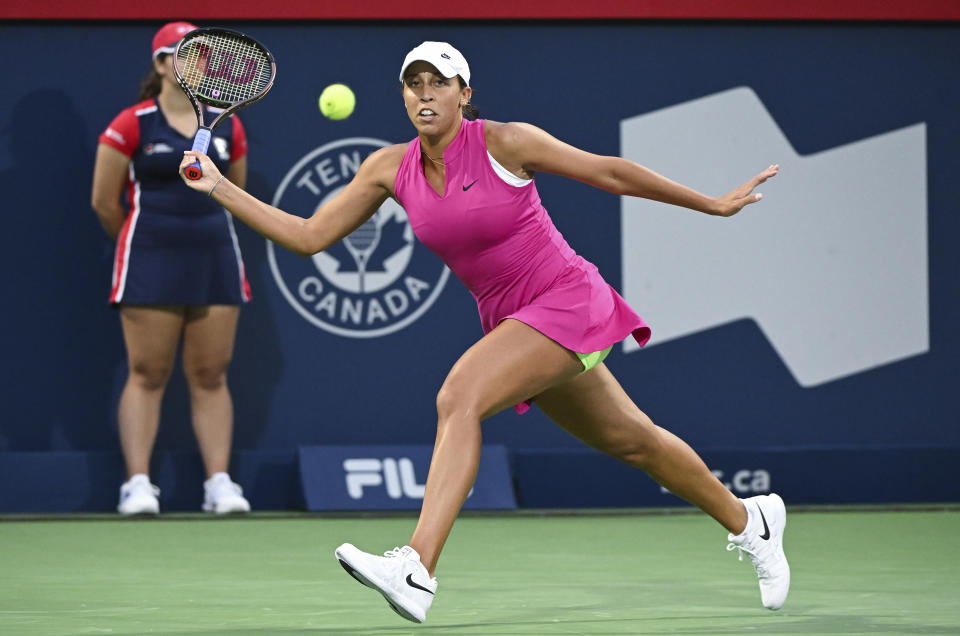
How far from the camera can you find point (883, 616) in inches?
154

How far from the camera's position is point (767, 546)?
4133 mm

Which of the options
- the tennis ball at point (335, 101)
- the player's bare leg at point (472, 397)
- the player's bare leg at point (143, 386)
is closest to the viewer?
the player's bare leg at point (472, 397)

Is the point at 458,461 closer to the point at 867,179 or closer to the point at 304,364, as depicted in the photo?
the point at 304,364

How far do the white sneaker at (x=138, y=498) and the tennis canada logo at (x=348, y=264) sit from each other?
0.99 metres

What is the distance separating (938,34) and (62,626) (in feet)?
15.5

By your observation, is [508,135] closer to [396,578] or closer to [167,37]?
[396,578]

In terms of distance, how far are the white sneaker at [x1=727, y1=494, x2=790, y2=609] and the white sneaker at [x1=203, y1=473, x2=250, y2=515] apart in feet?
8.63

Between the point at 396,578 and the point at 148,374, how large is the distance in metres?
3.19

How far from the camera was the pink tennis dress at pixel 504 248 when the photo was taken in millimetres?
3859

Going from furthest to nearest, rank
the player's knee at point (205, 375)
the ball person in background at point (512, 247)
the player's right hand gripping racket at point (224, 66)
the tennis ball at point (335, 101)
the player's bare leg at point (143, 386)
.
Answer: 1. the player's knee at point (205, 375)
2. the player's bare leg at point (143, 386)
3. the tennis ball at point (335, 101)
4. the player's right hand gripping racket at point (224, 66)
5. the ball person in background at point (512, 247)

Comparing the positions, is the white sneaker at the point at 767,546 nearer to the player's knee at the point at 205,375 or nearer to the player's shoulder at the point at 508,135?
the player's shoulder at the point at 508,135

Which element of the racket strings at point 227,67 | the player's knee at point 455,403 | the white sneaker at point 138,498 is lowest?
the white sneaker at point 138,498

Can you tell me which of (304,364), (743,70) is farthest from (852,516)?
(304,364)

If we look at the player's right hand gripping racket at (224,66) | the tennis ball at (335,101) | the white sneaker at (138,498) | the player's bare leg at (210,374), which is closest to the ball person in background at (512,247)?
the player's right hand gripping racket at (224,66)
